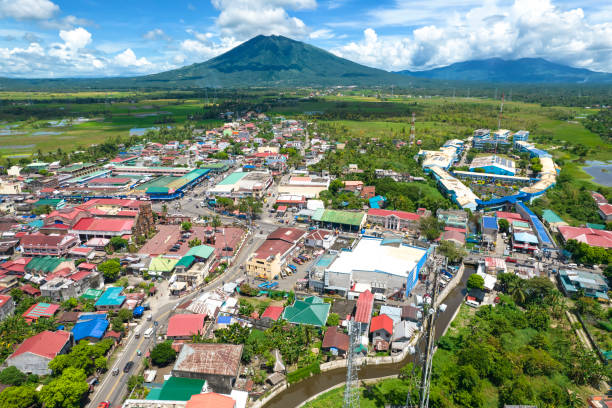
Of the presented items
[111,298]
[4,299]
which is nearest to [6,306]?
[4,299]

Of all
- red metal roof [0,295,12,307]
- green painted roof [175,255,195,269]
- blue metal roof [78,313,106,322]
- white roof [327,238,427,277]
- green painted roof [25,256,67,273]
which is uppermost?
red metal roof [0,295,12,307]

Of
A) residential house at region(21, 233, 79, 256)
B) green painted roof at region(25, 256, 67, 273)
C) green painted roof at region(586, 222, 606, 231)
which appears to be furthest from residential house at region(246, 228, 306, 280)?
green painted roof at region(586, 222, 606, 231)

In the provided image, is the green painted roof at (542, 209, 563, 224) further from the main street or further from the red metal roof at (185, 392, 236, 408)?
the red metal roof at (185, 392, 236, 408)

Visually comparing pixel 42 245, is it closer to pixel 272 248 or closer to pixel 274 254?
pixel 272 248

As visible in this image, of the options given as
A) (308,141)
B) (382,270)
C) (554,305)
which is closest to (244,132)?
(308,141)

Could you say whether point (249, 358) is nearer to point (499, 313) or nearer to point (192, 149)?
point (499, 313)

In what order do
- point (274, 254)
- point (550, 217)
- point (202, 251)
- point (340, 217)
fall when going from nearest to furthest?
point (274, 254), point (202, 251), point (340, 217), point (550, 217)
